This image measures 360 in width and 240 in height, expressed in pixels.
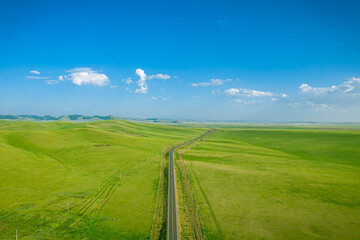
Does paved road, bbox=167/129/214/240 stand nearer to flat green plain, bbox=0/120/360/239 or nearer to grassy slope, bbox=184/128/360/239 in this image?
flat green plain, bbox=0/120/360/239

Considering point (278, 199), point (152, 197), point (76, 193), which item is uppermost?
point (278, 199)

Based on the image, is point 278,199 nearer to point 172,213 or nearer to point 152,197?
point 172,213

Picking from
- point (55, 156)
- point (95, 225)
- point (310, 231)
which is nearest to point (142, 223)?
point (95, 225)

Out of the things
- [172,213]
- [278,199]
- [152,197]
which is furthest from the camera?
[152,197]

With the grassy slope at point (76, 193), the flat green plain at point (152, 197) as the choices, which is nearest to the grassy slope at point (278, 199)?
the flat green plain at point (152, 197)

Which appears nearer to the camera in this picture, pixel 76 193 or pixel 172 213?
pixel 172 213

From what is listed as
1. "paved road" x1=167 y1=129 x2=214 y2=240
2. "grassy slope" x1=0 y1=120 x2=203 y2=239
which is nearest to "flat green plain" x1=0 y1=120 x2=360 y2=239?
"grassy slope" x1=0 y1=120 x2=203 y2=239

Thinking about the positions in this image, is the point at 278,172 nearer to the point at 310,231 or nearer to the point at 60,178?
the point at 310,231

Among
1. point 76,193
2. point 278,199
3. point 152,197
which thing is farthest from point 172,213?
point 278,199

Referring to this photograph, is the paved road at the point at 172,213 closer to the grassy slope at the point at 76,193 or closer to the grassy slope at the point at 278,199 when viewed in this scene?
the grassy slope at the point at 76,193
